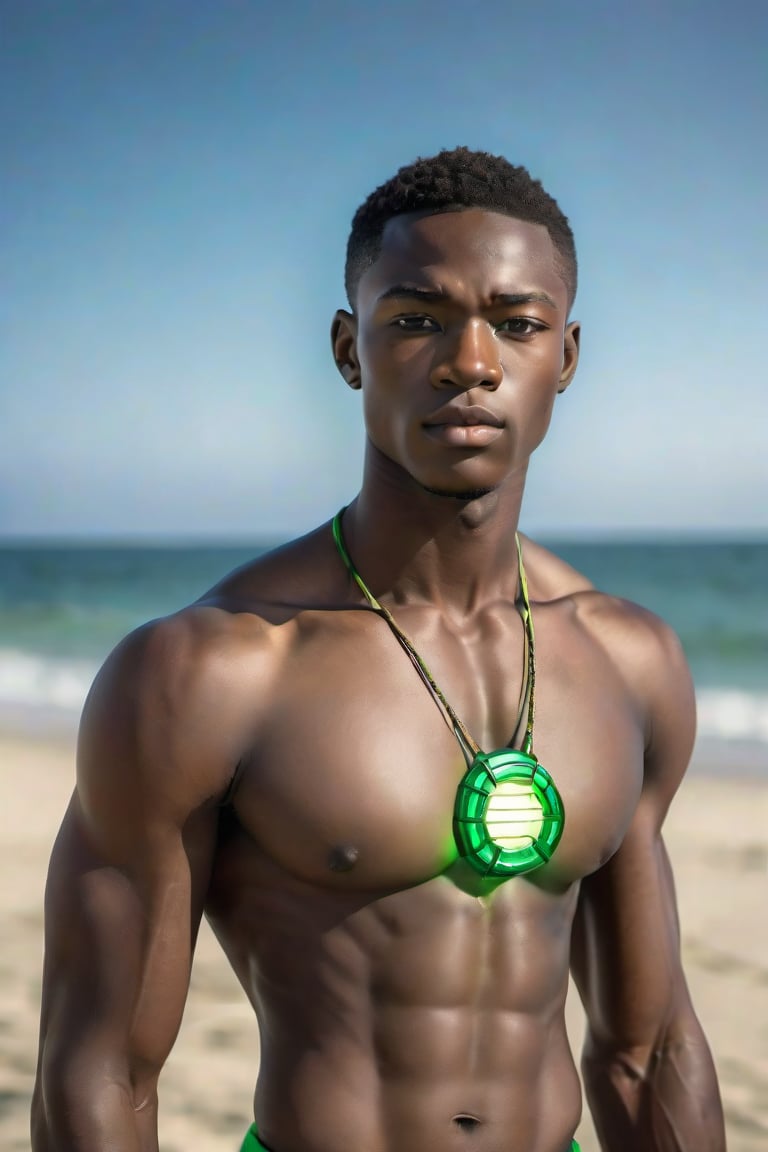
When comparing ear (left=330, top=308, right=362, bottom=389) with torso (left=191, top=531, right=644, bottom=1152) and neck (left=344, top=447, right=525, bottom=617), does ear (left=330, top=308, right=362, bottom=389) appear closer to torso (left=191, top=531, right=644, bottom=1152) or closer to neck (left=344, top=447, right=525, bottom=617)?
neck (left=344, top=447, right=525, bottom=617)

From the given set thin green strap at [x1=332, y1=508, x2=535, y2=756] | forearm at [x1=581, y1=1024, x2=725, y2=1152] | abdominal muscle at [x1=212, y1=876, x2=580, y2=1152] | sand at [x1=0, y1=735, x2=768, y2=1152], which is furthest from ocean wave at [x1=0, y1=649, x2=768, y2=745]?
abdominal muscle at [x1=212, y1=876, x2=580, y2=1152]

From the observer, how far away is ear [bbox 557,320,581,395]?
207 centimetres

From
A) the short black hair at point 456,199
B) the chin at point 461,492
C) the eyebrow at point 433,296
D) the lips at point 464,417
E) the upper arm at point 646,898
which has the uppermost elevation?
the short black hair at point 456,199

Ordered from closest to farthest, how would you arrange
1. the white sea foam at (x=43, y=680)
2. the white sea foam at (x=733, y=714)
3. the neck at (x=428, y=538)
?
the neck at (x=428, y=538), the white sea foam at (x=733, y=714), the white sea foam at (x=43, y=680)

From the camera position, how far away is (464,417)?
5.93 ft

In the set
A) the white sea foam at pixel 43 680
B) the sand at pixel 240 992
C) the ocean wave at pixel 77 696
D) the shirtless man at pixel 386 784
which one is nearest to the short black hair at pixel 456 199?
the shirtless man at pixel 386 784

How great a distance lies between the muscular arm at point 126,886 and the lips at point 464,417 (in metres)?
0.47

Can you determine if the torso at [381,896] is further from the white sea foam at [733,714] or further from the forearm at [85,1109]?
the white sea foam at [733,714]

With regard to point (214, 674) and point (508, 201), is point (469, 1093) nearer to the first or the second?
point (214, 674)

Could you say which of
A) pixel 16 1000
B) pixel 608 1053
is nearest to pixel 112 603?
pixel 16 1000

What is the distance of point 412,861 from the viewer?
184cm

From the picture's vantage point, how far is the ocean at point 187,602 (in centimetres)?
1414

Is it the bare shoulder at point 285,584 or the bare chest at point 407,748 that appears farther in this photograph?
the bare shoulder at point 285,584

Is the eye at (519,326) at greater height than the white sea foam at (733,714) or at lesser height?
greater
